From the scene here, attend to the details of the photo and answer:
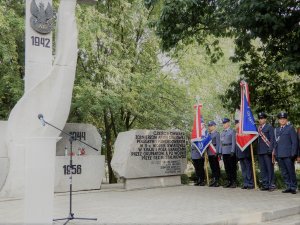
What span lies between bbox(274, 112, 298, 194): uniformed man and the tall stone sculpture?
5.21 metres

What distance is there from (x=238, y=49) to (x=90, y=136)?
17.1 ft

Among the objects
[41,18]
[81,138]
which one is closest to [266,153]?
[81,138]

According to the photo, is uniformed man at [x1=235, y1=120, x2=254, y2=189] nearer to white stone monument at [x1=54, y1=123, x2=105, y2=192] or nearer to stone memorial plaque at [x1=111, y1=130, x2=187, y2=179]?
stone memorial plaque at [x1=111, y1=130, x2=187, y2=179]

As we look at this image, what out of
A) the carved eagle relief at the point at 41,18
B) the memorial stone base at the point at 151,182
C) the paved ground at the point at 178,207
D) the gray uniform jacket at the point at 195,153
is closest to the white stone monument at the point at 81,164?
the paved ground at the point at 178,207

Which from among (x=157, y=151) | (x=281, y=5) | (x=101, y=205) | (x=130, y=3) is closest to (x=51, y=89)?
(x=101, y=205)

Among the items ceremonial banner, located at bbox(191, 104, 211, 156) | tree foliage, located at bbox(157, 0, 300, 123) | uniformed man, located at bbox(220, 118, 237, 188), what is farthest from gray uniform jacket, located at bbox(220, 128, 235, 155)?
tree foliage, located at bbox(157, 0, 300, 123)

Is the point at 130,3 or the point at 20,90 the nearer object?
the point at 20,90

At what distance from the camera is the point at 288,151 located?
9.95 metres

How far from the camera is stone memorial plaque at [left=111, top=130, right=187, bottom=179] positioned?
38.1 ft

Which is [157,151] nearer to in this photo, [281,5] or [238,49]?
[238,49]

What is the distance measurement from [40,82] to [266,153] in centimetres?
580

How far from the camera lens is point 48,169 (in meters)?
5.38

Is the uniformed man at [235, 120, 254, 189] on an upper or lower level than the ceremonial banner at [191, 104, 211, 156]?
lower

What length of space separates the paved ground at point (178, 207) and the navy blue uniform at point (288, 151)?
44 cm
